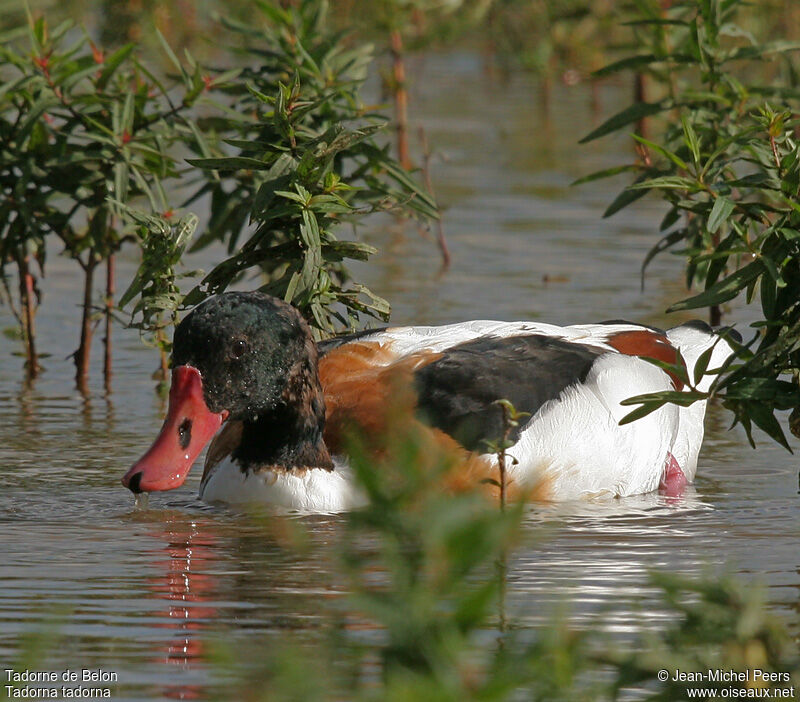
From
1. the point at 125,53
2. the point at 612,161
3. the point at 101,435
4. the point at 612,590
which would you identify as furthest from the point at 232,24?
the point at 612,161

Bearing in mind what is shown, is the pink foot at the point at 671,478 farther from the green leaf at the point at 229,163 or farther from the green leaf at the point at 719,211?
the green leaf at the point at 229,163

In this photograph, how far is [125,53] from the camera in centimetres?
851

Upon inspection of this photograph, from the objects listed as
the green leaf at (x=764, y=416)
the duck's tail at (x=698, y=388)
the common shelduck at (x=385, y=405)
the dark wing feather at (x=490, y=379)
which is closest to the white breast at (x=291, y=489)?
the common shelduck at (x=385, y=405)

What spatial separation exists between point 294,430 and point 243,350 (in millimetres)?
395

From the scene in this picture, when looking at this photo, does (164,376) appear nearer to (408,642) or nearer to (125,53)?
(125,53)

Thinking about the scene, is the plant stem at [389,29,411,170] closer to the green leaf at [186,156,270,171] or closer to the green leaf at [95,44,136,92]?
the green leaf at [95,44,136,92]

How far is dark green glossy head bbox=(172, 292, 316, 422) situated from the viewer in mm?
6555

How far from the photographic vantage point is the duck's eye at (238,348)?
6.58 metres

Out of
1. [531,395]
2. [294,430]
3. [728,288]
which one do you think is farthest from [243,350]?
[728,288]

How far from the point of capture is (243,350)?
21.7 feet

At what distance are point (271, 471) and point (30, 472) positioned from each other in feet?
3.68

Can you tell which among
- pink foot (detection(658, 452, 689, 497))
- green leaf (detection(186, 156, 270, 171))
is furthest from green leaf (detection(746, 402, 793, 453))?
green leaf (detection(186, 156, 270, 171))

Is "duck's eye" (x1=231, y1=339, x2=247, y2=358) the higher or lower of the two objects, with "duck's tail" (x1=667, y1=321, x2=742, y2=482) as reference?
higher

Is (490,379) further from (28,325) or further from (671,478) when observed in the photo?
(28,325)
